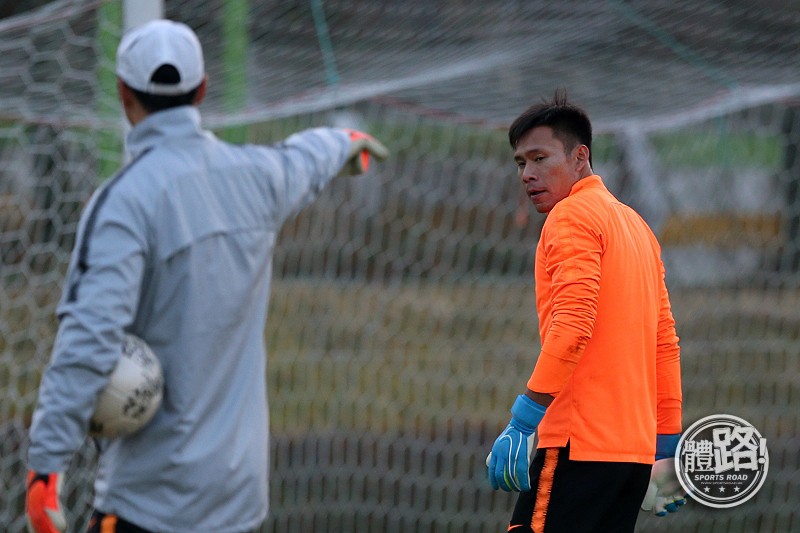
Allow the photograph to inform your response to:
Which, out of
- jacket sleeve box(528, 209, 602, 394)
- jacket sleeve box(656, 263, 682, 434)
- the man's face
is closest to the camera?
jacket sleeve box(528, 209, 602, 394)

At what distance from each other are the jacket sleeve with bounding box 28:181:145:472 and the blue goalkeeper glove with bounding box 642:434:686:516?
162 centimetres

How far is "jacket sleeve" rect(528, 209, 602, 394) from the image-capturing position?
2.71 meters

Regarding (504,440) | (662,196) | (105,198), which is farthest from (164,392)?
(662,196)

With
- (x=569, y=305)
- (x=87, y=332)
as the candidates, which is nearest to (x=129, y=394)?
(x=87, y=332)

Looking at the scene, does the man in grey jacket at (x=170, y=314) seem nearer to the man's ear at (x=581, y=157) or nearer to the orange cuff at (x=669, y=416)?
the man's ear at (x=581, y=157)

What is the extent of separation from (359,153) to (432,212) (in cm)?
353

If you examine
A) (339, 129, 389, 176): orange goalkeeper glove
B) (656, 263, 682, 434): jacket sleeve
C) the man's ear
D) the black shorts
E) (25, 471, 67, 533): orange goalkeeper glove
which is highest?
the man's ear

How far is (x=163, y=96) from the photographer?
243cm

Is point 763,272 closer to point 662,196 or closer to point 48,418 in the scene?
point 662,196

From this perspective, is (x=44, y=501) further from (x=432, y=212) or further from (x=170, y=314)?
(x=432, y=212)

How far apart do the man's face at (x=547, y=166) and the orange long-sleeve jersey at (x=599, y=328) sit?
4cm

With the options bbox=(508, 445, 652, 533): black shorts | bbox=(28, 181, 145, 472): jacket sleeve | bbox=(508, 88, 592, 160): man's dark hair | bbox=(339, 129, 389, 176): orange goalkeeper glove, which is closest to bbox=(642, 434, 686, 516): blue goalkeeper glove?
bbox=(508, 445, 652, 533): black shorts

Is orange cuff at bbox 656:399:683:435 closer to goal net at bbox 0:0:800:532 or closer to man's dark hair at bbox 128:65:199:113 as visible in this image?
man's dark hair at bbox 128:65:199:113

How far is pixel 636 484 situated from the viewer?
295cm
